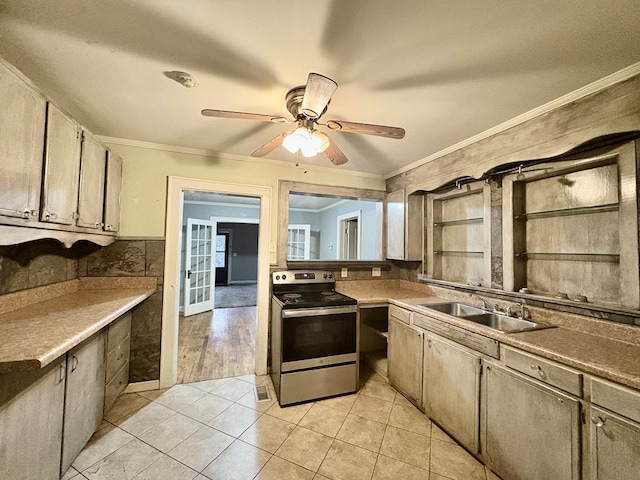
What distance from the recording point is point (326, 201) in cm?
641

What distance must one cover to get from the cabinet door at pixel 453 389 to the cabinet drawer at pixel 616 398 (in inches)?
23.7

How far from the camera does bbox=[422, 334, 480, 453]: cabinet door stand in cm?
175

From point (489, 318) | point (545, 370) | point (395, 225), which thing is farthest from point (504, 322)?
point (395, 225)

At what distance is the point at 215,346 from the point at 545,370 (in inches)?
143

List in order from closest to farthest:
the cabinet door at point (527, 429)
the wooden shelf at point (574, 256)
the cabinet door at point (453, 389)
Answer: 1. the cabinet door at point (527, 429)
2. the wooden shelf at point (574, 256)
3. the cabinet door at point (453, 389)

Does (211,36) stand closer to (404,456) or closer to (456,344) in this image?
(456,344)

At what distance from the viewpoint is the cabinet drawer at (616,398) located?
1.06 metres

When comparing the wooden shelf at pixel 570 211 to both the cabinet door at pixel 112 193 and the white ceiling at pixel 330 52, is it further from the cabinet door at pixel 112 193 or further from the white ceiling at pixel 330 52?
the cabinet door at pixel 112 193

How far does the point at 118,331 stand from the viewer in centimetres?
216

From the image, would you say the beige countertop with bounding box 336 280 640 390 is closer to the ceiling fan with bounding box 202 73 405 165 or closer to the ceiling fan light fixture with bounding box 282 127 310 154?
the ceiling fan with bounding box 202 73 405 165

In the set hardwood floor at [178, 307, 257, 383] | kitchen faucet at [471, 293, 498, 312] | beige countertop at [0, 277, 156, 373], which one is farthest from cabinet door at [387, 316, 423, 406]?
beige countertop at [0, 277, 156, 373]

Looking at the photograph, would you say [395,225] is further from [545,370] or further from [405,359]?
[545,370]

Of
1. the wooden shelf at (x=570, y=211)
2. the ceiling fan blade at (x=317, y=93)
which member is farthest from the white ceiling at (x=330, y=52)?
the wooden shelf at (x=570, y=211)

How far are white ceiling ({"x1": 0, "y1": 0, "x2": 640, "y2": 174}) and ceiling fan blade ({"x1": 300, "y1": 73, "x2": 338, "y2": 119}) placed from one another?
23cm
